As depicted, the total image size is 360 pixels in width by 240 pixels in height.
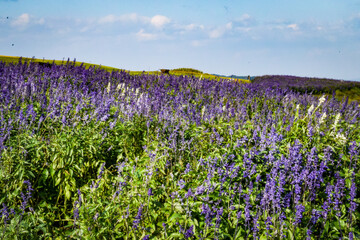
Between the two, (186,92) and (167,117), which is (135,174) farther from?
(186,92)

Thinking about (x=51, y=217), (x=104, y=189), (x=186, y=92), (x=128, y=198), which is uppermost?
(x=186, y=92)

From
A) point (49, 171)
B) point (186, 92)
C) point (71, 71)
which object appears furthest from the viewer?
point (71, 71)

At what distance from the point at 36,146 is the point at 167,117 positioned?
2.42 m

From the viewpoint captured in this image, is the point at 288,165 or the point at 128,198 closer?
the point at 128,198

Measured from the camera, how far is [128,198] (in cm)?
315

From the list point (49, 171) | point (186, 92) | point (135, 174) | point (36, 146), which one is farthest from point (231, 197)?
point (186, 92)

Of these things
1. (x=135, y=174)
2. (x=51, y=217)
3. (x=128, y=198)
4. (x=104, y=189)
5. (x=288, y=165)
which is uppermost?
(x=288, y=165)

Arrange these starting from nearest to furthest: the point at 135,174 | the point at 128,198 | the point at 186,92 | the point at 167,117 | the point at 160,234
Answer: the point at 160,234, the point at 128,198, the point at 135,174, the point at 167,117, the point at 186,92

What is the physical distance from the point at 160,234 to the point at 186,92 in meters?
7.47

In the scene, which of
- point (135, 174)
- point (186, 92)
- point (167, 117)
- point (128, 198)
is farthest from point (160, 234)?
point (186, 92)

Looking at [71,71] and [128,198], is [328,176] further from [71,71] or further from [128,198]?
[71,71]

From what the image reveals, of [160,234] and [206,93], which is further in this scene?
[206,93]

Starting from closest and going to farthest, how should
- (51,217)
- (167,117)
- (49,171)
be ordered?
(51,217), (49,171), (167,117)

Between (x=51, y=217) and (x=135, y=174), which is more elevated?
(x=135, y=174)
